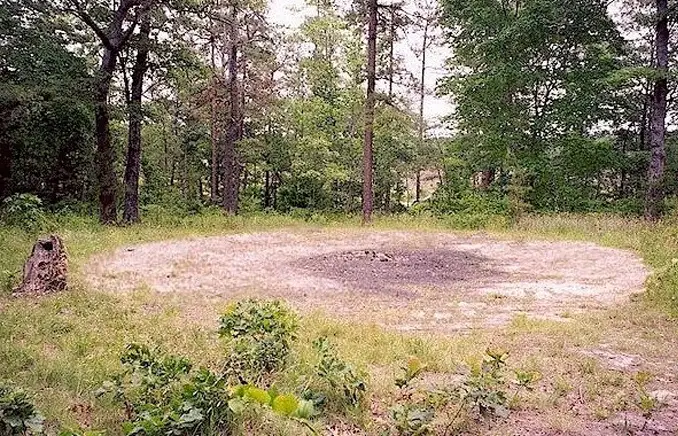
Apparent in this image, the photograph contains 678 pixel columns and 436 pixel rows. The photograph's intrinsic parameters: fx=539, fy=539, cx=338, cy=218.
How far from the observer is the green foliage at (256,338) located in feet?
10.8

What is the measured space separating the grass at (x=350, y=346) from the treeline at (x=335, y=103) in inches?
301

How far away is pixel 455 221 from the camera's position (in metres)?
14.2

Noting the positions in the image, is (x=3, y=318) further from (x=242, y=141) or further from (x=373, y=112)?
(x=242, y=141)

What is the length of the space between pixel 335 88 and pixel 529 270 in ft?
46.0

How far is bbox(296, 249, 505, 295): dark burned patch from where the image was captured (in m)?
6.70

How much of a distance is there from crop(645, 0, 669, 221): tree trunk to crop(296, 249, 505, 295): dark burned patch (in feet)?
20.8

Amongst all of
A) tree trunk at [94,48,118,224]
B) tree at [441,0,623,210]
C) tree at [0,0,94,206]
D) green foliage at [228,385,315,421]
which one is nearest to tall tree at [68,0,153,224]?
tree trunk at [94,48,118,224]

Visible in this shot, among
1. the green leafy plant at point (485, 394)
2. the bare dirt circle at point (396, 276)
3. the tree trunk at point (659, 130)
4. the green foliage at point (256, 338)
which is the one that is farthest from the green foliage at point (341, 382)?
the tree trunk at point (659, 130)

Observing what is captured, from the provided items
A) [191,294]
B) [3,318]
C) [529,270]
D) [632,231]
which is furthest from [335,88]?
[3,318]

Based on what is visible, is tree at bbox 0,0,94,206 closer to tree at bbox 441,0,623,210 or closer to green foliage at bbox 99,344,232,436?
green foliage at bbox 99,344,232,436

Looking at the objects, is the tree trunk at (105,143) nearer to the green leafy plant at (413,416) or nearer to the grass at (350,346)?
the grass at (350,346)

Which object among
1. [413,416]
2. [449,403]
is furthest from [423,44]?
[413,416]

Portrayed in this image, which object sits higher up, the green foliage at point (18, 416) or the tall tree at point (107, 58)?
the tall tree at point (107, 58)

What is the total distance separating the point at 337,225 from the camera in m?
14.1
